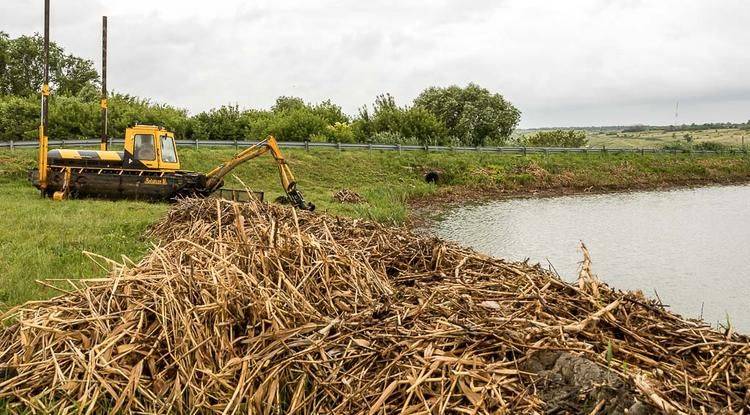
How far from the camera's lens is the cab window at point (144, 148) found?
64.7 feet

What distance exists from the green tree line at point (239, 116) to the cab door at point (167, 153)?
11184 mm

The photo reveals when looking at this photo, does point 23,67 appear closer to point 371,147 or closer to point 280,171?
point 371,147

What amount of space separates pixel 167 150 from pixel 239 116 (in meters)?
21.4

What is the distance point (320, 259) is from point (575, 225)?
54.5ft

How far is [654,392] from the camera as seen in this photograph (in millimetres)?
3195

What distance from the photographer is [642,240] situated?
1738 cm

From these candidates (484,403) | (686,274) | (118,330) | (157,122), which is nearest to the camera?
(484,403)

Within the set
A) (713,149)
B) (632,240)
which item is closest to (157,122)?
(632,240)

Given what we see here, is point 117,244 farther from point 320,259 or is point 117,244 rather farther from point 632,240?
point 632,240

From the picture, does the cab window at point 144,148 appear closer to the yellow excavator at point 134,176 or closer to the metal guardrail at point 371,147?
the yellow excavator at point 134,176

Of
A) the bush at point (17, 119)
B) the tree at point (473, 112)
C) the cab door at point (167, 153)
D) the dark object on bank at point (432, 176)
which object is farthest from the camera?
the tree at point (473, 112)

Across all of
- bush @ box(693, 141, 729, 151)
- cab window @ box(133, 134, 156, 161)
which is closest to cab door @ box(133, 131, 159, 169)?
cab window @ box(133, 134, 156, 161)

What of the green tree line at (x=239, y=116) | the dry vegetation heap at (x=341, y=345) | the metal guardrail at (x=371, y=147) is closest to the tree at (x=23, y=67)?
the green tree line at (x=239, y=116)

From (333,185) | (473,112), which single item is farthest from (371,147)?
(473,112)
